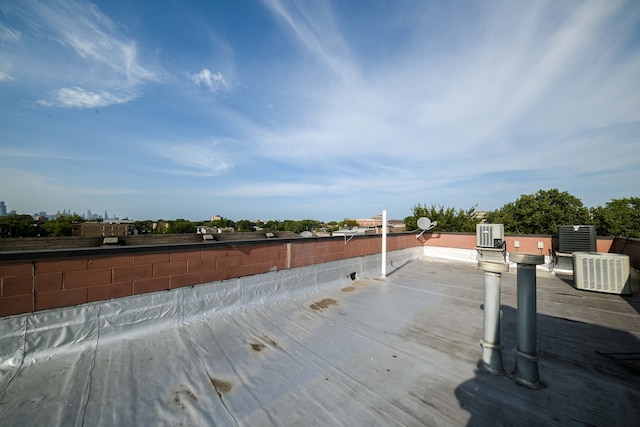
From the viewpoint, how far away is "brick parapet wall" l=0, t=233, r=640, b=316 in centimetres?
265

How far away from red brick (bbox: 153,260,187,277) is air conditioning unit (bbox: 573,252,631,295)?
8.89 m

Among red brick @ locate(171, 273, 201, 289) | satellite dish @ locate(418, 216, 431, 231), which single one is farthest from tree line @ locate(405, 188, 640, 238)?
red brick @ locate(171, 273, 201, 289)

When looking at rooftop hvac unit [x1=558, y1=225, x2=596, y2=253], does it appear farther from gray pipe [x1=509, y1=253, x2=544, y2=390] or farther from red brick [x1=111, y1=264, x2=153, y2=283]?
red brick [x1=111, y1=264, x2=153, y2=283]

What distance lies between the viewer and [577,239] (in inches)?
293

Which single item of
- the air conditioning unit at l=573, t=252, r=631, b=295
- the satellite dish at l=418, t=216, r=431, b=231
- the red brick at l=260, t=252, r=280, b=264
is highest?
the satellite dish at l=418, t=216, r=431, b=231

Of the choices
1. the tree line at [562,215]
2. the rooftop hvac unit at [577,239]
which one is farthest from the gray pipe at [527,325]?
the tree line at [562,215]

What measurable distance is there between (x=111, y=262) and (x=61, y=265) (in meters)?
0.45

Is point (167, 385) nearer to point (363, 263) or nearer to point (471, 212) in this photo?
point (363, 263)

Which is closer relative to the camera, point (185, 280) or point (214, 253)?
point (185, 280)

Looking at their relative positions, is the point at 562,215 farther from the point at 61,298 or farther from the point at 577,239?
the point at 61,298

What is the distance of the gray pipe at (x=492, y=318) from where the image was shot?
2.56 meters

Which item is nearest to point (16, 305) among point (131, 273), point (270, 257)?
point (131, 273)

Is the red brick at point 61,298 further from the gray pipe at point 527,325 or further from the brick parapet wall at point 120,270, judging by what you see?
the gray pipe at point 527,325

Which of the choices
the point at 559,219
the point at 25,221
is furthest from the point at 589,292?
the point at 25,221
